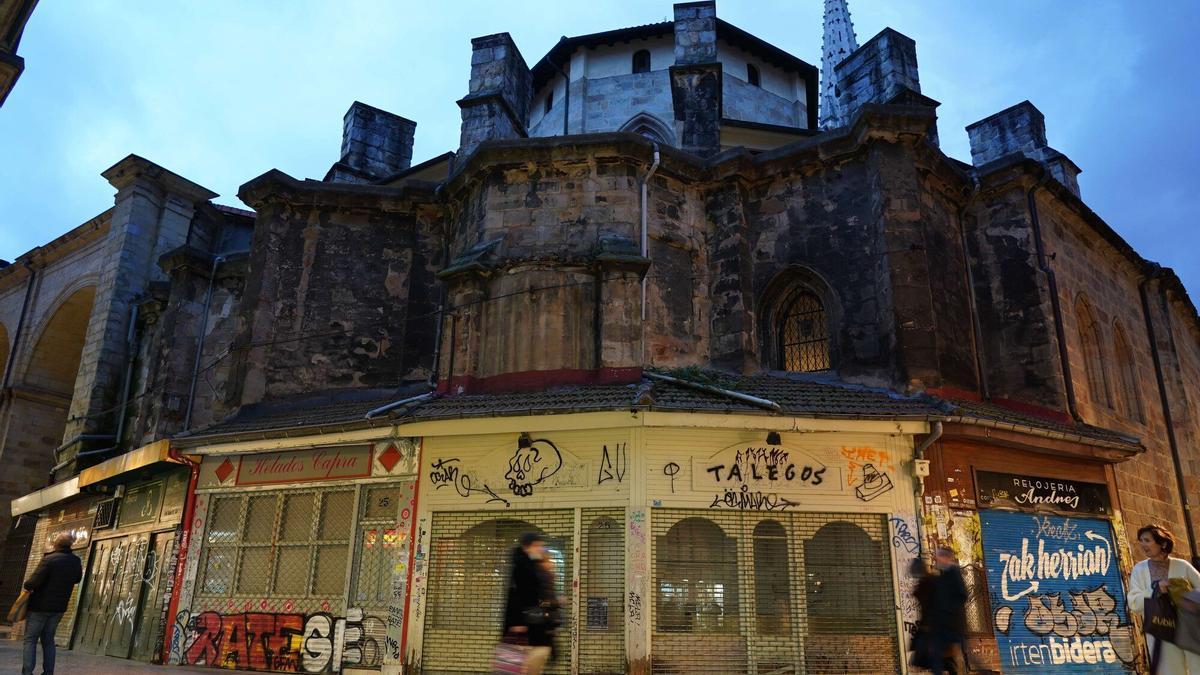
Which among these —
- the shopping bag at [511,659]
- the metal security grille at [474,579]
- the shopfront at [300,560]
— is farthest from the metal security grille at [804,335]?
the shopping bag at [511,659]

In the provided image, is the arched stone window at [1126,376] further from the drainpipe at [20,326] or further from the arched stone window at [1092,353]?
the drainpipe at [20,326]

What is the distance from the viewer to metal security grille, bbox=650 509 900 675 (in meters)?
10.3

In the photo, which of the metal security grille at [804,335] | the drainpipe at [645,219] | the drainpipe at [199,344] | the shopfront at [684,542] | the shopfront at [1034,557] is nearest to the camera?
the shopfront at [684,542]

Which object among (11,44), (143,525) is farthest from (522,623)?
(143,525)

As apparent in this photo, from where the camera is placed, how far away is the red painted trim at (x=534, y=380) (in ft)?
40.8

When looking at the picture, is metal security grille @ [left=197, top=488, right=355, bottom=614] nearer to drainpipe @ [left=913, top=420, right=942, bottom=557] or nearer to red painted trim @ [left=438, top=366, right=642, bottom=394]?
red painted trim @ [left=438, top=366, right=642, bottom=394]

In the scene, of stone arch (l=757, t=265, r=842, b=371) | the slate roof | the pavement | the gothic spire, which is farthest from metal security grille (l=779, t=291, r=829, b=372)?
the gothic spire

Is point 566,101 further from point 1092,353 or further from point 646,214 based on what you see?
point 1092,353

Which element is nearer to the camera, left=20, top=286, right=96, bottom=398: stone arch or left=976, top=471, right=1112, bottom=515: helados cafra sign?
left=976, top=471, right=1112, bottom=515: helados cafra sign

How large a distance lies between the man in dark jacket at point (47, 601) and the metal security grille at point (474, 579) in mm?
4231

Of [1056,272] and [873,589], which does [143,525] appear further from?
[1056,272]

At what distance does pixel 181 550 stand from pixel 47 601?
491cm

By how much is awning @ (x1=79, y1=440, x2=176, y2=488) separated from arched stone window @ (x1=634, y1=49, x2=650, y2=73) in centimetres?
1548

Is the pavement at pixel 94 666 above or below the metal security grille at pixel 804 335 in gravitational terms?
below
